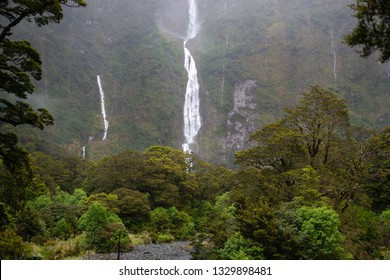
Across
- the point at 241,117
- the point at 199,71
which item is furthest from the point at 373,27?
the point at 199,71

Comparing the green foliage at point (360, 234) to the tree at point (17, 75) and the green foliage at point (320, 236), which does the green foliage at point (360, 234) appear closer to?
the green foliage at point (320, 236)

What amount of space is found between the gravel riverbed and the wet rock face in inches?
4015

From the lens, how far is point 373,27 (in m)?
9.58

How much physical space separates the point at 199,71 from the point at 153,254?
13136 centimetres

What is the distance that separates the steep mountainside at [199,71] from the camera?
128 m

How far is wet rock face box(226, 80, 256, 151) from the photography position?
430 ft

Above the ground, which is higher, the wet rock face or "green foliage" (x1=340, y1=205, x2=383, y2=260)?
the wet rock face

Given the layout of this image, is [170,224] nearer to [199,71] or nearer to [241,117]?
[241,117]

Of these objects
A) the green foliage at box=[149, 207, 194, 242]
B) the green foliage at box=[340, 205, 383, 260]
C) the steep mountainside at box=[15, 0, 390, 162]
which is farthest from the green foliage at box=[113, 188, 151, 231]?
the steep mountainside at box=[15, 0, 390, 162]

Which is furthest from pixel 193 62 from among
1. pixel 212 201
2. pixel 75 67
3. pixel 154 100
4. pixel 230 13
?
pixel 212 201

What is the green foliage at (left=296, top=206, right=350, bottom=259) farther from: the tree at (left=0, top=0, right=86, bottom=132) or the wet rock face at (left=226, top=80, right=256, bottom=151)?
the wet rock face at (left=226, top=80, right=256, bottom=151)

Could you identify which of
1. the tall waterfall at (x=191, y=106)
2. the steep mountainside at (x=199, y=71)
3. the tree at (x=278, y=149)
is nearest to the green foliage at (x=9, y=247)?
the tree at (x=278, y=149)

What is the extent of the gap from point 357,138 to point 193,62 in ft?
425

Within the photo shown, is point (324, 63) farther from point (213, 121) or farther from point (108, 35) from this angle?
point (108, 35)
